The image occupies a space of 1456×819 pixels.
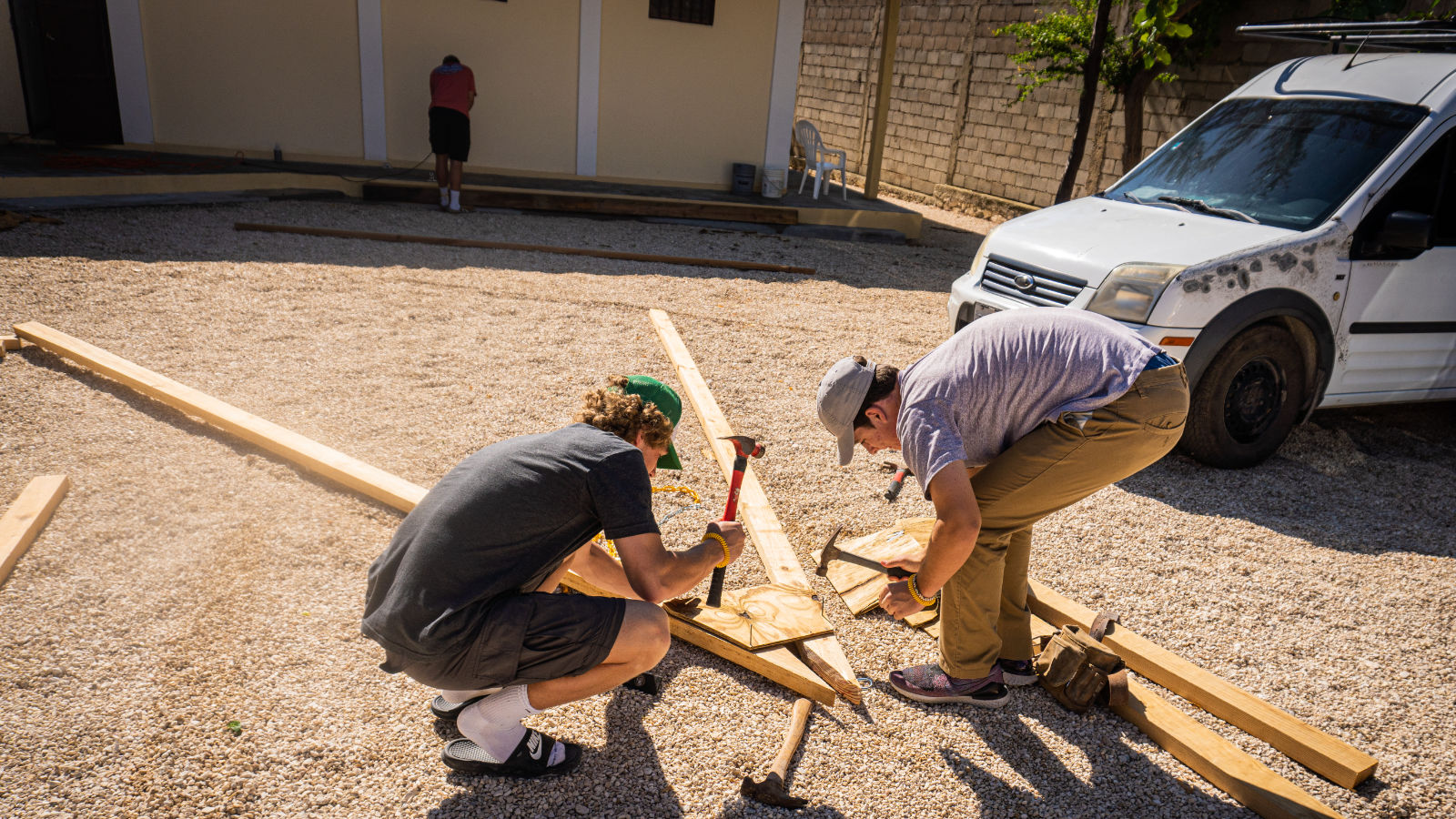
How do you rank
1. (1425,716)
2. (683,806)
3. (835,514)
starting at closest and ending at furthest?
(683,806) < (1425,716) < (835,514)

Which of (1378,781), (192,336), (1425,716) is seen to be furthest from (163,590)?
(1425,716)

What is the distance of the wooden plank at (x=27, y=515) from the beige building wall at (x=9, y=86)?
1215 cm

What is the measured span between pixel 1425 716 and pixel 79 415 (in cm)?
671

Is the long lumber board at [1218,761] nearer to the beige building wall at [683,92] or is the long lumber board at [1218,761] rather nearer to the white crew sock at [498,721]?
the white crew sock at [498,721]

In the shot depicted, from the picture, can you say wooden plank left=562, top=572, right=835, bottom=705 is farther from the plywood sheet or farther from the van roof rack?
the van roof rack

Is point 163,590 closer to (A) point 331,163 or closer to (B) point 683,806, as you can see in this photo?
(B) point 683,806

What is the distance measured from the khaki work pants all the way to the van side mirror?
3.40m

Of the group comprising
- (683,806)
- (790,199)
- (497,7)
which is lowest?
(683,806)

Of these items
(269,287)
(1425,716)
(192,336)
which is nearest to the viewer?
(1425,716)

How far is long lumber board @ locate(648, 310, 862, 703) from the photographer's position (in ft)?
10.8

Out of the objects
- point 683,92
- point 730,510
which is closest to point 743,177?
point 683,92

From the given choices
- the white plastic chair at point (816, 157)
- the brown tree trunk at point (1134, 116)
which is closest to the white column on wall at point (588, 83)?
the white plastic chair at point (816, 157)

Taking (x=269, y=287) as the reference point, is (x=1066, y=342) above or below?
above

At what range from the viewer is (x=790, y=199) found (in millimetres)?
14172
